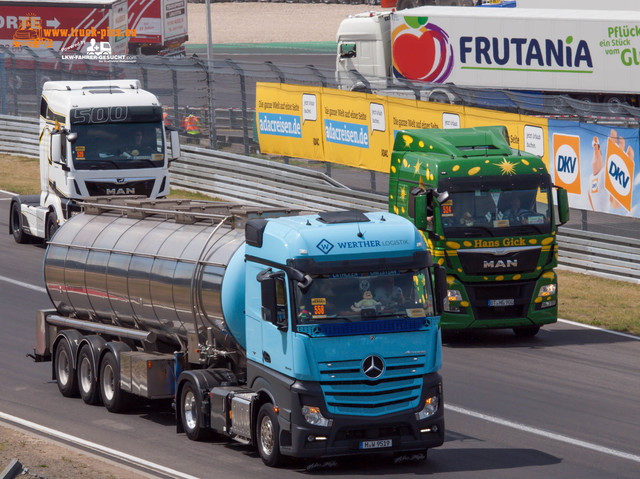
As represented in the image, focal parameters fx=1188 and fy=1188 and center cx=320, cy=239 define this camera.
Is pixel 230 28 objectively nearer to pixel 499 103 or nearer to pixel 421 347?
pixel 499 103

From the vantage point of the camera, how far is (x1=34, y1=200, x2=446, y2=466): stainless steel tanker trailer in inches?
492

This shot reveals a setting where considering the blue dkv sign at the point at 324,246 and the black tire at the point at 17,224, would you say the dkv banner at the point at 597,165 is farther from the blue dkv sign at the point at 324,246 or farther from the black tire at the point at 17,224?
the blue dkv sign at the point at 324,246

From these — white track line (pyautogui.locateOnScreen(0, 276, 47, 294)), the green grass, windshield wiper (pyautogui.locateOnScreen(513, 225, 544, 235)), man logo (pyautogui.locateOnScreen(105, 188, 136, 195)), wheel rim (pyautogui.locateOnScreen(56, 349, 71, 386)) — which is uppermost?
man logo (pyautogui.locateOnScreen(105, 188, 136, 195))

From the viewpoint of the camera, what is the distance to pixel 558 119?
26062 millimetres

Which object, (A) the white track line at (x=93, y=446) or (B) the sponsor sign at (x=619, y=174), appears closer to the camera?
(A) the white track line at (x=93, y=446)

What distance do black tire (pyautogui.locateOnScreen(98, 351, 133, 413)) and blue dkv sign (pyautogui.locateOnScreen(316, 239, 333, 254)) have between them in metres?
4.45

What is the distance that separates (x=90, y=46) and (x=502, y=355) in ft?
134

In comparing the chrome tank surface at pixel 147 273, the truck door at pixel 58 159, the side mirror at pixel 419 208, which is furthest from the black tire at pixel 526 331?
the truck door at pixel 58 159

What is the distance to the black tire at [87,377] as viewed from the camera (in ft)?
53.9

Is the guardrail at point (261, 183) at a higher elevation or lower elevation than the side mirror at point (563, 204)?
lower

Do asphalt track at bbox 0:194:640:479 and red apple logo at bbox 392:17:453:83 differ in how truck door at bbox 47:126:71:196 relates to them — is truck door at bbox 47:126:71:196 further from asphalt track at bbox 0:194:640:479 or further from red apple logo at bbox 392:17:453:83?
red apple logo at bbox 392:17:453:83

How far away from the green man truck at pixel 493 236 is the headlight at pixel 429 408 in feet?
23.3

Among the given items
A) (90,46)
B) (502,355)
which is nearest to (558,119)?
(502,355)

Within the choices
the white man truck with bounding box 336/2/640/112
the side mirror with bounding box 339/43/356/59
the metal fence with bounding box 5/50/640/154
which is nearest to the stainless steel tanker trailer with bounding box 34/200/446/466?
the metal fence with bounding box 5/50/640/154
